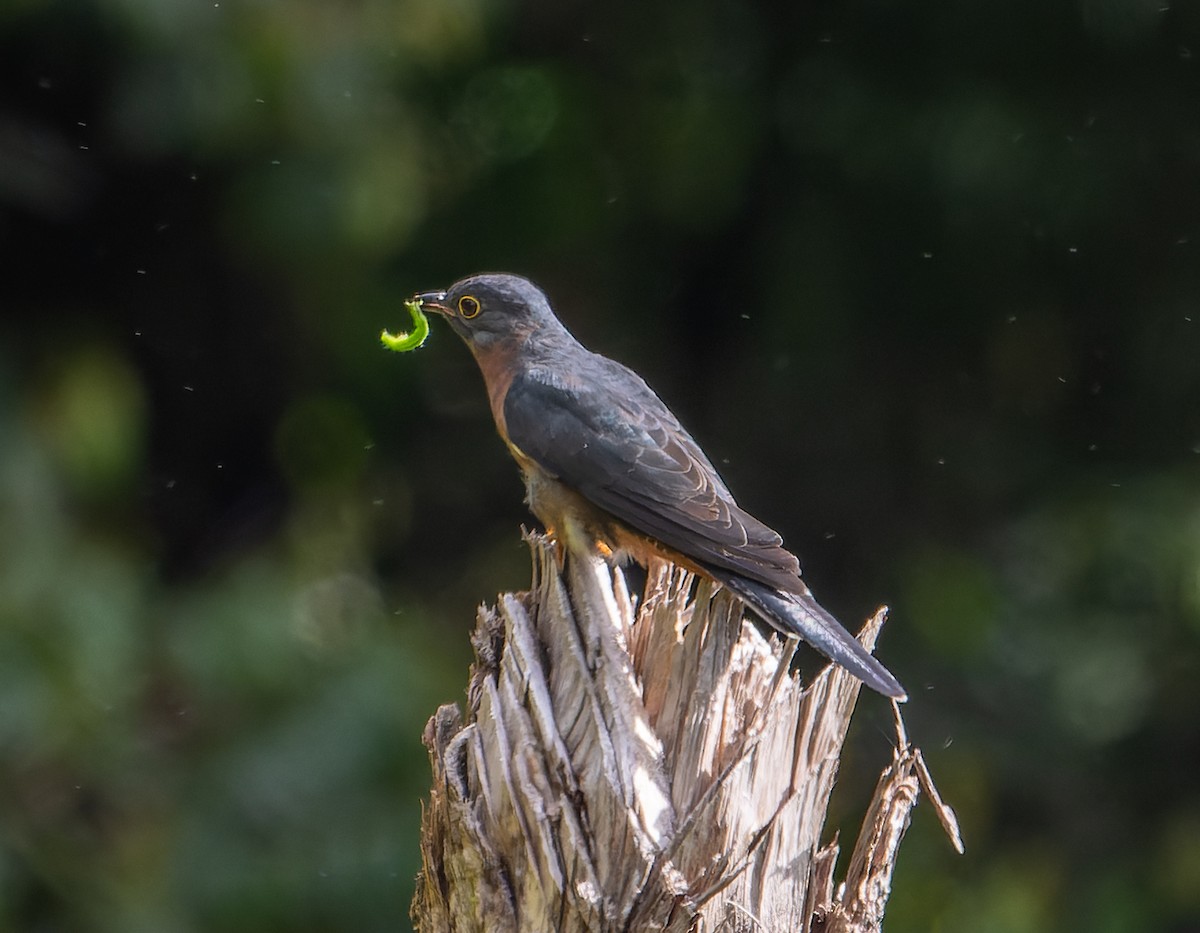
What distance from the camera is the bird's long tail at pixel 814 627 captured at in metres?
4.05

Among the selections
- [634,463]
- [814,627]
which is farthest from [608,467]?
[814,627]

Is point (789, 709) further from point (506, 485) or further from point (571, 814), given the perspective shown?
point (506, 485)

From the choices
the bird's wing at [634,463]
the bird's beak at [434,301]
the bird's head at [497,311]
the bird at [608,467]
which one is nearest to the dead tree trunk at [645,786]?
the bird at [608,467]

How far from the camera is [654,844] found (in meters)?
3.54

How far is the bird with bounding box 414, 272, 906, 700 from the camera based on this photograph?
179 inches

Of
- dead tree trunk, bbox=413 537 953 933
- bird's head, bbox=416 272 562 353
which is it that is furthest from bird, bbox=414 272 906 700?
dead tree trunk, bbox=413 537 953 933

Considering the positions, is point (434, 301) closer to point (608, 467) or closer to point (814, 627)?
point (608, 467)

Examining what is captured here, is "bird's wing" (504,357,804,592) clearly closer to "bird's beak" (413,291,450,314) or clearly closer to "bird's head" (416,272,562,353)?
"bird's head" (416,272,562,353)

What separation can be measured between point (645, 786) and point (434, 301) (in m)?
3.05

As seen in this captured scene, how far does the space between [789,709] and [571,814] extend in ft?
1.83

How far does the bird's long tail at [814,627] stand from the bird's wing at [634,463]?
7 cm

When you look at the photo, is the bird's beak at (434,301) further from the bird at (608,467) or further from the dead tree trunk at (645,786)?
the dead tree trunk at (645,786)

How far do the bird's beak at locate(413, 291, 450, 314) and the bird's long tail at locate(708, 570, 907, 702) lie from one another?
6.70ft

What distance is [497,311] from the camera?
610cm
